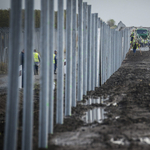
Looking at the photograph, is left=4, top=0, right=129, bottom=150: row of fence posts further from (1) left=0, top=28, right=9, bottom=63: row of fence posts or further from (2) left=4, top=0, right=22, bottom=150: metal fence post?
(1) left=0, top=28, right=9, bottom=63: row of fence posts

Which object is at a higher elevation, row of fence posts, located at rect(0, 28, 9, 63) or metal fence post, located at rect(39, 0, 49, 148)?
row of fence posts, located at rect(0, 28, 9, 63)

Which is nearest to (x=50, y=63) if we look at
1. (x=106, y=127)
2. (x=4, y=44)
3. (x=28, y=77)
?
(x=28, y=77)

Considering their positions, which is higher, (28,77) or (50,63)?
(50,63)

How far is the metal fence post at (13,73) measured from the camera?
376 cm

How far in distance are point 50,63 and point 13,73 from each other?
5.18 ft

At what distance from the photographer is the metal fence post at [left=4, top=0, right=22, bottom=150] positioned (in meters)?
3.76

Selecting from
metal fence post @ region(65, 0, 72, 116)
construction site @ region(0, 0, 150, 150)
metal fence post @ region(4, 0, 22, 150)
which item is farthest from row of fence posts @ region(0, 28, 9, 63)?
metal fence post @ region(4, 0, 22, 150)

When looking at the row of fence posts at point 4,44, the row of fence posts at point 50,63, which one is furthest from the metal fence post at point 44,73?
the row of fence posts at point 4,44

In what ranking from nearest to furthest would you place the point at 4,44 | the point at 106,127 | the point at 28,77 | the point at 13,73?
1. the point at 13,73
2. the point at 28,77
3. the point at 106,127
4. the point at 4,44

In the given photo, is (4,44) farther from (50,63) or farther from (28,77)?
(28,77)

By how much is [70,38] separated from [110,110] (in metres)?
1.90

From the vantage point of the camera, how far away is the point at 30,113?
4.15 meters

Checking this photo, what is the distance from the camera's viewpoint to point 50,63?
5.32 metres

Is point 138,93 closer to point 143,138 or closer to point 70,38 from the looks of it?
point 70,38
